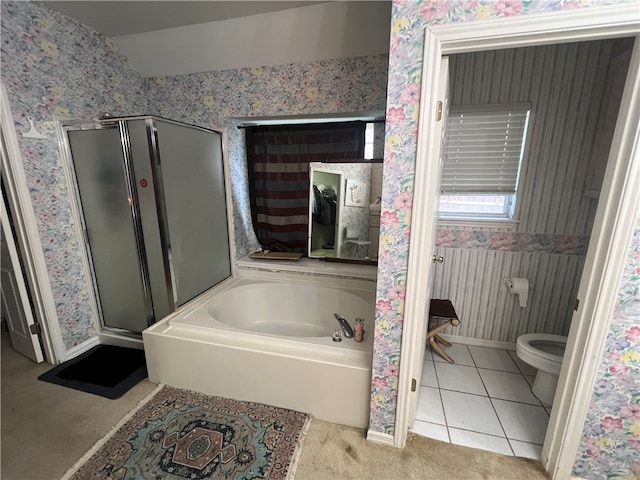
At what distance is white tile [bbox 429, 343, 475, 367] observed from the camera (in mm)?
2187

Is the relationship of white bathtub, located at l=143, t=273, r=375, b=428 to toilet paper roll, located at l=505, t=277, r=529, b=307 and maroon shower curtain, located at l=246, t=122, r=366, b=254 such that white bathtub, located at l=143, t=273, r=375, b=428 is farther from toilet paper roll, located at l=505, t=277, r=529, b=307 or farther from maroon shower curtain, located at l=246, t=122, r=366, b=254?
toilet paper roll, located at l=505, t=277, r=529, b=307

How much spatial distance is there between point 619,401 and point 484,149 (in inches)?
66.5

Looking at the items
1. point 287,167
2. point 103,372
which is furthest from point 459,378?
point 103,372

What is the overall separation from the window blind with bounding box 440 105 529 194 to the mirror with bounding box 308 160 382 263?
0.60 metres

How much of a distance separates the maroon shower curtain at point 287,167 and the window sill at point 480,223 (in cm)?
92

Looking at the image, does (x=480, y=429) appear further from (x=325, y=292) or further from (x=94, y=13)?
(x=94, y=13)

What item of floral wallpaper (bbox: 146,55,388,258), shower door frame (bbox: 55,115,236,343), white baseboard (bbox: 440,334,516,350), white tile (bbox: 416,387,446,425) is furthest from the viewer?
white baseboard (bbox: 440,334,516,350)

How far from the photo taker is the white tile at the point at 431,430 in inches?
60.9

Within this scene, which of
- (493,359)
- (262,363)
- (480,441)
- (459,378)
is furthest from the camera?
(493,359)

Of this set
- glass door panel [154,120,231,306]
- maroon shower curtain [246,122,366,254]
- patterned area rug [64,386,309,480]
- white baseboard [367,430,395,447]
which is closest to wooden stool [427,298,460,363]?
white baseboard [367,430,395,447]

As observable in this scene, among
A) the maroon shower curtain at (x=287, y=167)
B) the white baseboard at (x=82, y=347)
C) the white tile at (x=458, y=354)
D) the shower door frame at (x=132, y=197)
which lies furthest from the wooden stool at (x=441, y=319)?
the white baseboard at (x=82, y=347)

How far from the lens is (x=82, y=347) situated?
89.7 inches

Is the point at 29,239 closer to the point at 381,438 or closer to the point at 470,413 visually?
the point at 381,438

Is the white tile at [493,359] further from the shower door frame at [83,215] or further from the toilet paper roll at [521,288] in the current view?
the shower door frame at [83,215]
